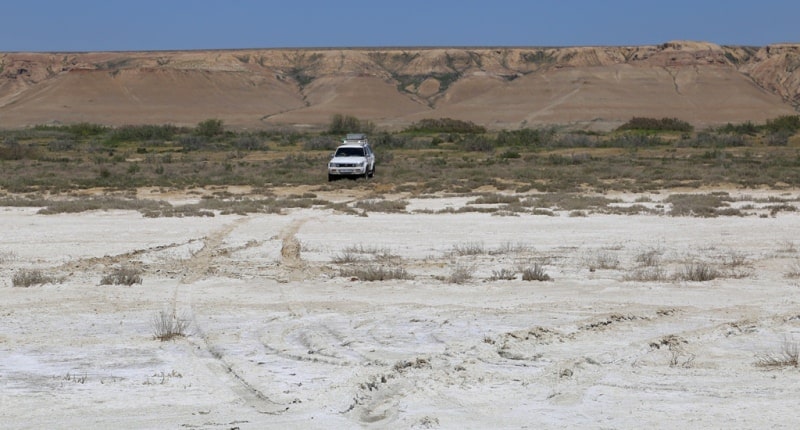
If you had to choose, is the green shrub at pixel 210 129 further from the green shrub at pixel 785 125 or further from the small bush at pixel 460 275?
the small bush at pixel 460 275

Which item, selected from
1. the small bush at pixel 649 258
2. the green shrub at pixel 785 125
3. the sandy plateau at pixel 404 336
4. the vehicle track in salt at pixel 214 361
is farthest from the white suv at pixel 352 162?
the green shrub at pixel 785 125

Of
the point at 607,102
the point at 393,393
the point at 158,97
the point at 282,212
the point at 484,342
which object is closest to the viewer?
the point at 393,393

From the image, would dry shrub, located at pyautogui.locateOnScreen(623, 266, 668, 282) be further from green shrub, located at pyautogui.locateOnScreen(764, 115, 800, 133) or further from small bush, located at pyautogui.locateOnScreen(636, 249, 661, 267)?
green shrub, located at pyautogui.locateOnScreen(764, 115, 800, 133)

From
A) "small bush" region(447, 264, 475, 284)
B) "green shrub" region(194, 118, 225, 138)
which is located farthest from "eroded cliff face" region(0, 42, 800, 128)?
"small bush" region(447, 264, 475, 284)

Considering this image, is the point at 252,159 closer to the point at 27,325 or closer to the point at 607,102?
the point at 27,325

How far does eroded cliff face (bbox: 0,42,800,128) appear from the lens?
12962cm

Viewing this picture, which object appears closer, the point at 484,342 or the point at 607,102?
the point at 484,342

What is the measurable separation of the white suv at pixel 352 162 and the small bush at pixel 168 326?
25832mm

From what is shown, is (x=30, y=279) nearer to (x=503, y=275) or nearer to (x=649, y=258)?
(x=503, y=275)

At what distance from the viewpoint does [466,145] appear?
63875 millimetres

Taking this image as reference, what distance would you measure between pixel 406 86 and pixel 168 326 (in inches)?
6309

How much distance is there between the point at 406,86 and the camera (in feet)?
555

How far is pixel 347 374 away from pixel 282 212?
17.3m

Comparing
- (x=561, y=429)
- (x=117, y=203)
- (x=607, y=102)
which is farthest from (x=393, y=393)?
(x=607, y=102)
